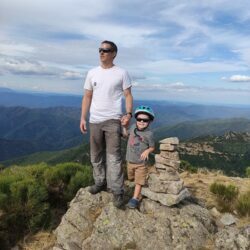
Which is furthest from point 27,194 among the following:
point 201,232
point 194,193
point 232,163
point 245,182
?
point 232,163

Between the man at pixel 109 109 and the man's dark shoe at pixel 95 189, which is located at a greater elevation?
the man at pixel 109 109

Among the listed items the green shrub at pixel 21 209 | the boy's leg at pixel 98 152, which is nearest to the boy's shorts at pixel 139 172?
the boy's leg at pixel 98 152

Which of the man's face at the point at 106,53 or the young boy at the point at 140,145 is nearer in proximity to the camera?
the man's face at the point at 106,53

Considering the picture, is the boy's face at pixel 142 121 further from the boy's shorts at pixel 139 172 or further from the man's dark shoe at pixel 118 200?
the man's dark shoe at pixel 118 200

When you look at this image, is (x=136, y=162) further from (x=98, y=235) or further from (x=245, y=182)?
→ (x=245, y=182)

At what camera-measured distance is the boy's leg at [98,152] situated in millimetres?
8766

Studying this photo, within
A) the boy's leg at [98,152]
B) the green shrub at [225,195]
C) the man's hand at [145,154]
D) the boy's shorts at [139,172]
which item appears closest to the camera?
the man's hand at [145,154]

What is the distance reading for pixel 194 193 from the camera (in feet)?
38.6

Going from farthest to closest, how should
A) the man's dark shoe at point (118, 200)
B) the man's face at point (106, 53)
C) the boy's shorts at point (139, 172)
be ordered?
the boy's shorts at point (139, 172) < the man's dark shoe at point (118, 200) < the man's face at point (106, 53)

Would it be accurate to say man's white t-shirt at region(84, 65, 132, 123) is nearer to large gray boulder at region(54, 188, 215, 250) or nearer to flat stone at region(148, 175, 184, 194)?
flat stone at region(148, 175, 184, 194)

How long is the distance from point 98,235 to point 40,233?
5.74 feet

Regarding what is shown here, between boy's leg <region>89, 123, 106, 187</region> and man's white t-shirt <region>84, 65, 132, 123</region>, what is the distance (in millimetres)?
277

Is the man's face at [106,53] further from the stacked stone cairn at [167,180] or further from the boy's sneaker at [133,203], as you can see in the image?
the boy's sneaker at [133,203]

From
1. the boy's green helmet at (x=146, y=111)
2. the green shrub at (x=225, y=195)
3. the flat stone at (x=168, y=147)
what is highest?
the boy's green helmet at (x=146, y=111)
